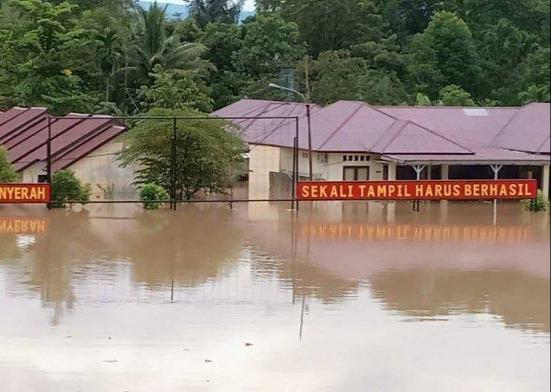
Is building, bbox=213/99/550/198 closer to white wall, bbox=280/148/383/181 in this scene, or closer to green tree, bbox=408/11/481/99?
white wall, bbox=280/148/383/181

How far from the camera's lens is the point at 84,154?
16.4 metres

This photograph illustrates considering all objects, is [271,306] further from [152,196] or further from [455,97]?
[455,97]

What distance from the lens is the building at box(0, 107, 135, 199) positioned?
16.3 meters

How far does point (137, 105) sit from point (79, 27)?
2.55 metres

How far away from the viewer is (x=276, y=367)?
18.4ft

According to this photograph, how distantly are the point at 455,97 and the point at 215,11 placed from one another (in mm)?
15589

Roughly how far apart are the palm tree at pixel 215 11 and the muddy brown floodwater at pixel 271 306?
1967cm

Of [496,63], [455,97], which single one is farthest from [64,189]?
[455,97]

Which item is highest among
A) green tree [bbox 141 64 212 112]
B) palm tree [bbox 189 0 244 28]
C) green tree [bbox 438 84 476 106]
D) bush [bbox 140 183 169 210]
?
palm tree [bbox 189 0 244 28]

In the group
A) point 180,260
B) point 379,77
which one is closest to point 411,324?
point 180,260

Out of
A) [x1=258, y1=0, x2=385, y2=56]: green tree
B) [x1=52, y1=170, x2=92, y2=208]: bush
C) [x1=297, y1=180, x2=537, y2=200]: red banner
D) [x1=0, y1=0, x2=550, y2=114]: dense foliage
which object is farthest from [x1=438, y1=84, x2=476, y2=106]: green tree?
[x1=52, y1=170, x2=92, y2=208]: bush

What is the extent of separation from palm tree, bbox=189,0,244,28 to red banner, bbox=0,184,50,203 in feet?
60.8

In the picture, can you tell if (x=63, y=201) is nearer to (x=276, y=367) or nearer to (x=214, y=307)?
(x=214, y=307)

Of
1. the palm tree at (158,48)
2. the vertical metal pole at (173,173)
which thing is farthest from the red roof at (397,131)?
the palm tree at (158,48)
